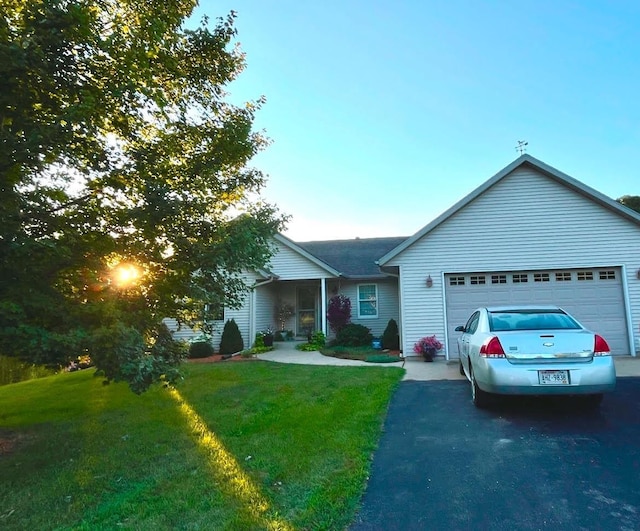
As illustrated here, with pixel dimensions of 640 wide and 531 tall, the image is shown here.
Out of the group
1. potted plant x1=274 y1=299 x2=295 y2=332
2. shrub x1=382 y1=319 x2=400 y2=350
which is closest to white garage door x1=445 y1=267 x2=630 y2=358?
shrub x1=382 y1=319 x2=400 y2=350

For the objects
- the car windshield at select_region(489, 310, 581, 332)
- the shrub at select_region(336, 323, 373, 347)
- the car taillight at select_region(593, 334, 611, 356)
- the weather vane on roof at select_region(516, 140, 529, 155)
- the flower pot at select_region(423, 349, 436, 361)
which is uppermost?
the weather vane on roof at select_region(516, 140, 529, 155)

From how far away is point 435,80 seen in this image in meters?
10.6

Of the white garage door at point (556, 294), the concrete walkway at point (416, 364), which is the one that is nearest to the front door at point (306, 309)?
the concrete walkway at point (416, 364)

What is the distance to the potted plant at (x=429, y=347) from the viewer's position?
11.4 m

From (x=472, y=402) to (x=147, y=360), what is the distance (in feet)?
16.5

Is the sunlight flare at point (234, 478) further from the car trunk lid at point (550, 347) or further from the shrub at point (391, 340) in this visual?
the shrub at point (391, 340)

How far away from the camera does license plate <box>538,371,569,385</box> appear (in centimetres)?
512

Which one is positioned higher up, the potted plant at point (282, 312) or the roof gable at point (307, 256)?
the roof gable at point (307, 256)

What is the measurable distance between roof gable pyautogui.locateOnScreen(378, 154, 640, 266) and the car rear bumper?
23.0 feet

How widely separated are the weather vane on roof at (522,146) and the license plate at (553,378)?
27.9ft

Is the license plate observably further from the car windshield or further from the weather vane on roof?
the weather vane on roof

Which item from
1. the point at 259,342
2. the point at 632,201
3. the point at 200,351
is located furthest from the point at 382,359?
the point at 632,201

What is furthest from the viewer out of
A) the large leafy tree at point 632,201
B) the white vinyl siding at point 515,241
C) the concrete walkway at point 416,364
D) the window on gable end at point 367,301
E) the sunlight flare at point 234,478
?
the large leafy tree at point 632,201

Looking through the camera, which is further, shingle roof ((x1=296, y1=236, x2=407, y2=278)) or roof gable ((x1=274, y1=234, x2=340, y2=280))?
shingle roof ((x1=296, y1=236, x2=407, y2=278))
